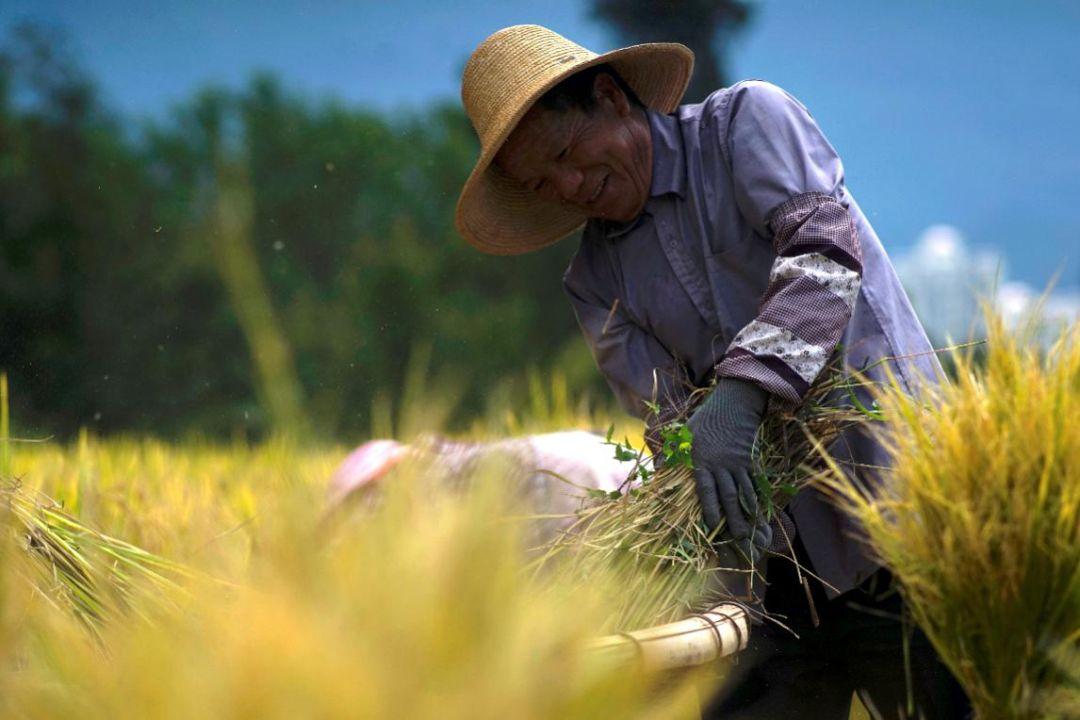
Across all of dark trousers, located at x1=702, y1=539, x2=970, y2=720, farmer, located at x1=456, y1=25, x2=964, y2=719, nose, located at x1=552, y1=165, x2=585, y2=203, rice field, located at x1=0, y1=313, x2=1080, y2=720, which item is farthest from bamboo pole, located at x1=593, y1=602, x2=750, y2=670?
nose, located at x1=552, y1=165, x2=585, y2=203

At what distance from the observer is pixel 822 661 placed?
2.26 m

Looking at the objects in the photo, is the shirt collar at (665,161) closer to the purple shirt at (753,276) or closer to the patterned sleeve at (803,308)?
the purple shirt at (753,276)

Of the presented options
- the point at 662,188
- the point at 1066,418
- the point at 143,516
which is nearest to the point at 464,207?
the point at 662,188

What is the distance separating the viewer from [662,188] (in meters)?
2.27

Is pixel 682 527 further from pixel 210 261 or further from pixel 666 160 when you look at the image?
pixel 210 261

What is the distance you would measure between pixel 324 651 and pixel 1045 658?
0.80 metres

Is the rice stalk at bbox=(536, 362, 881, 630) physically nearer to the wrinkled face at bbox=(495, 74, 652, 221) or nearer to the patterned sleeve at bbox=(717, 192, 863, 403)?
the patterned sleeve at bbox=(717, 192, 863, 403)

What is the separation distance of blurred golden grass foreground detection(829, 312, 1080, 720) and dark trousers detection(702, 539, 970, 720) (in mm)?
925

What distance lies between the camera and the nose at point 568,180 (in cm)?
220

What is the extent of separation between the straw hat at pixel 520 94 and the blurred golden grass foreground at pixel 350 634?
4.39ft

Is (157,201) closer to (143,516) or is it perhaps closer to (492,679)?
(143,516)

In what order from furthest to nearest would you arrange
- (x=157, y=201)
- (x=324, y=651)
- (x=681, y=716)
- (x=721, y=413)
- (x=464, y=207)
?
(x=157, y=201)
(x=464, y=207)
(x=721, y=413)
(x=681, y=716)
(x=324, y=651)

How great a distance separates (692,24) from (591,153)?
32.8 feet

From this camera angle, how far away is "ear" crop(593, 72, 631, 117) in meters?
2.22
